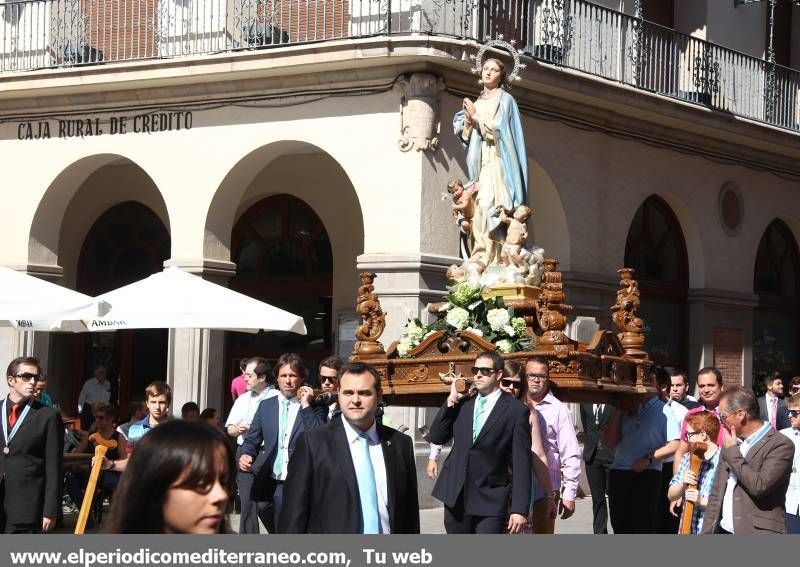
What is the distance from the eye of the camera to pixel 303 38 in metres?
19.8

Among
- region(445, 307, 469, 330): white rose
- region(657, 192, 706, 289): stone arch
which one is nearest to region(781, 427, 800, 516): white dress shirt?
region(445, 307, 469, 330): white rose

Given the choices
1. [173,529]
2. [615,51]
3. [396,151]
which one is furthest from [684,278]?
[173,529]

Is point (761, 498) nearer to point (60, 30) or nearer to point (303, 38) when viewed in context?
point (303, 38)

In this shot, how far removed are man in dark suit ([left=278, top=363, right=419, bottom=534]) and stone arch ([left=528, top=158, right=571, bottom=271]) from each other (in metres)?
12.9

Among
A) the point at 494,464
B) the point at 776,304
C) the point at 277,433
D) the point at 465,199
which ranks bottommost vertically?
the point at 494,464

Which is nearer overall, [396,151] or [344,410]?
[344,410]

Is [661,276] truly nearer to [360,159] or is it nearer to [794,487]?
[360,159]

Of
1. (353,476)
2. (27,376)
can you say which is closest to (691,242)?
(27,376)

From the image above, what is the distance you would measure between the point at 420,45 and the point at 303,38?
2.18 m

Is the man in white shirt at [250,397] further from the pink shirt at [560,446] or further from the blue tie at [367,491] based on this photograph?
the blue tie at [367,491]

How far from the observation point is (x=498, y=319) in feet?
38.7

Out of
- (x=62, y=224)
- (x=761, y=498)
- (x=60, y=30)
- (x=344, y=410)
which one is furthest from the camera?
(x=62, y=224)

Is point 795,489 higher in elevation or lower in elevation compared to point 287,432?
lower

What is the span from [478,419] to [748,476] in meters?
1.73
